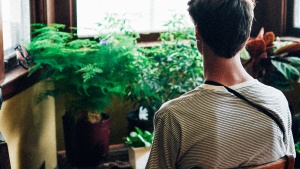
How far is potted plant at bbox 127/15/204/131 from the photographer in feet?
8.74

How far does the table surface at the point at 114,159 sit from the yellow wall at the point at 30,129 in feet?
0.35

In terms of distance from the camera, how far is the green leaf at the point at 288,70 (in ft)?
9.30

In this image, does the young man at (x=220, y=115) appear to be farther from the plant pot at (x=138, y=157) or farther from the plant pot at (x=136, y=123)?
the plant pot at (x=136, y=123)

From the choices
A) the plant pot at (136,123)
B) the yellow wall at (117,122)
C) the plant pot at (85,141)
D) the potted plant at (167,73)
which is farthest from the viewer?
the yellow wall at (117,122)

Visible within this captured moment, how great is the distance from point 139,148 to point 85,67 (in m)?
0.50

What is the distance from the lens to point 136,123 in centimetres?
279

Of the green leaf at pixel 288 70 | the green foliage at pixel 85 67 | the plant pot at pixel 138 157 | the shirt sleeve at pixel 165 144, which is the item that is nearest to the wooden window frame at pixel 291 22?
the green leaf at pixel 288 70

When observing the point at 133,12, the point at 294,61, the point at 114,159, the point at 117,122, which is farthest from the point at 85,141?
the point at 294,61

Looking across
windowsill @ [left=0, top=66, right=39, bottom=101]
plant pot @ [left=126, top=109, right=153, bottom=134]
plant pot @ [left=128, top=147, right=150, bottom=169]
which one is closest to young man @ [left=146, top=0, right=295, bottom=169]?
windowsill @ [left=0, top=66, right=39, bottom=101]

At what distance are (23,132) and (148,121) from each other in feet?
2.28

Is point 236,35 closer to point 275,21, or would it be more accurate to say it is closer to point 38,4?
point 38,4

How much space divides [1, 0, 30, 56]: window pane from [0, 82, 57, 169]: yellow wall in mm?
240

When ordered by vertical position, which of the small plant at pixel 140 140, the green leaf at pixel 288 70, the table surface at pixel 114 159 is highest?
the green leaf at pixel 288 70

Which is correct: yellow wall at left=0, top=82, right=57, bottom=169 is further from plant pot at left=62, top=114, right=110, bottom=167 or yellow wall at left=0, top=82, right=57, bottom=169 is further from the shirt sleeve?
the shirt sleeve
